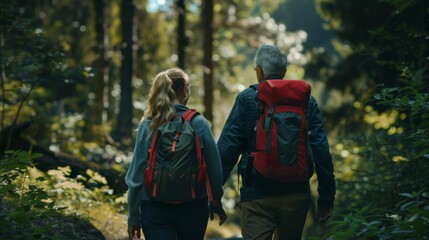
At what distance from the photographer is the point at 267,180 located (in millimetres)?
5078

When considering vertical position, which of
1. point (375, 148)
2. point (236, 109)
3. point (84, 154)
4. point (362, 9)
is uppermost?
point (362, 9)

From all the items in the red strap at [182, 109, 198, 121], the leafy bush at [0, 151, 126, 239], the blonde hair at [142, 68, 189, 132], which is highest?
the blonde hair at [142, 68, 189, 132]

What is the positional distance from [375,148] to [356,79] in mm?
7374

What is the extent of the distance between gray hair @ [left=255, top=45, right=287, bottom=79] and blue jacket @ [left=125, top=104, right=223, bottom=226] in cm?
66

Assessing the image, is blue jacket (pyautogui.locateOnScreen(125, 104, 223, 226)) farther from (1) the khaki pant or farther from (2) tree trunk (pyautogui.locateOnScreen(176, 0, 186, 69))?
(2) tree trunk (pyautogui.locateOnScreen(176, 0, 186, 69))

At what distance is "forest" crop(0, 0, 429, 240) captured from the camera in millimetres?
5934

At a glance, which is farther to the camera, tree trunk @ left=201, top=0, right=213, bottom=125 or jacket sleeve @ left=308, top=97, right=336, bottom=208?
tree trunk @ left=201, top=0, right=213, bottom=125

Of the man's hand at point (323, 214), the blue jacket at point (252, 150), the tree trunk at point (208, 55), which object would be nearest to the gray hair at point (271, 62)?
the blue jacket at point (252, 150)

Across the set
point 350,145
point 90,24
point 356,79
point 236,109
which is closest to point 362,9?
point 356,79

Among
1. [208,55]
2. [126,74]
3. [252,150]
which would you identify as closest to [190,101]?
[252,150]

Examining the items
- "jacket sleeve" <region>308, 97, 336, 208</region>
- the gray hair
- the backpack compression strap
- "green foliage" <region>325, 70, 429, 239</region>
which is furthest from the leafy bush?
"green foliage" <region>325, 70, 429, 239</region>

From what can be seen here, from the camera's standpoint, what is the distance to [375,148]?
967 centimetres

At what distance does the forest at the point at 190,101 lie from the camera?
19.5ft

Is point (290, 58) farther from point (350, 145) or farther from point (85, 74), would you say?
point (85, 74)
